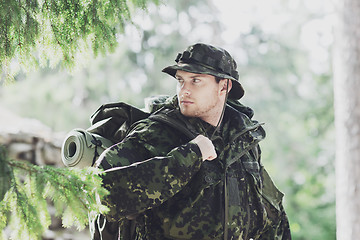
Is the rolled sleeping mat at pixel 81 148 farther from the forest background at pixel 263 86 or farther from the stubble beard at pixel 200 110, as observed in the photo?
the forest background at pixel 263 86

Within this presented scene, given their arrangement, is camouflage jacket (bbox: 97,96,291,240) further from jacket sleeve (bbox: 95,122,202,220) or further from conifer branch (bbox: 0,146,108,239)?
conifer branch (bbox: 0,146,108,239)

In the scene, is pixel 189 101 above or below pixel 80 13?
below

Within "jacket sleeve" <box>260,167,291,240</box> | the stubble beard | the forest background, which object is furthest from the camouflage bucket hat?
the forest background

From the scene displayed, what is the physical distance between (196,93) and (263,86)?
13421 millimetres

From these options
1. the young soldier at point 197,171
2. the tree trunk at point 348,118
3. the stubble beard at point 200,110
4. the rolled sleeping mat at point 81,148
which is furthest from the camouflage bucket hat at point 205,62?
the tree trunk at point 348,118

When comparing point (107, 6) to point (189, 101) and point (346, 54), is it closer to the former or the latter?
point (189, 101)

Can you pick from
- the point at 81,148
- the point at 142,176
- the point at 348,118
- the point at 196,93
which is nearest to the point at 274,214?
the point at 196,93

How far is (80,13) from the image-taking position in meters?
2.59

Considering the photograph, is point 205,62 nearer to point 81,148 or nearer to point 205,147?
point 205,147

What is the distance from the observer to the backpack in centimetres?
286

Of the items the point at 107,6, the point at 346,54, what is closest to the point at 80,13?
A: the point at 107,6

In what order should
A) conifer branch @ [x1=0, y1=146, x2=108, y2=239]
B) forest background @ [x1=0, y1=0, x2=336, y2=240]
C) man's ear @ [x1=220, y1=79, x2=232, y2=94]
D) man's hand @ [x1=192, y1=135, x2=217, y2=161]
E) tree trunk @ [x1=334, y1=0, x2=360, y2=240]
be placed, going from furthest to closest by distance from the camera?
forest background @ [x1=0, y1=0, x2=336, y2=240], tree trunk @ [x1=334, y1=0, x2=360, y2=240], man's ear @ [x1=220, y1=79, x2=232, y2=94], man's hand @ [x1=192, y1=135, x2=217, y2=161], conifer branch @ [x1=0, y1=146, x2=108, y2=239]

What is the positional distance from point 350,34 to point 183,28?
10418 mm

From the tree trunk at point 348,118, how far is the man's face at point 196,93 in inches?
99.1
